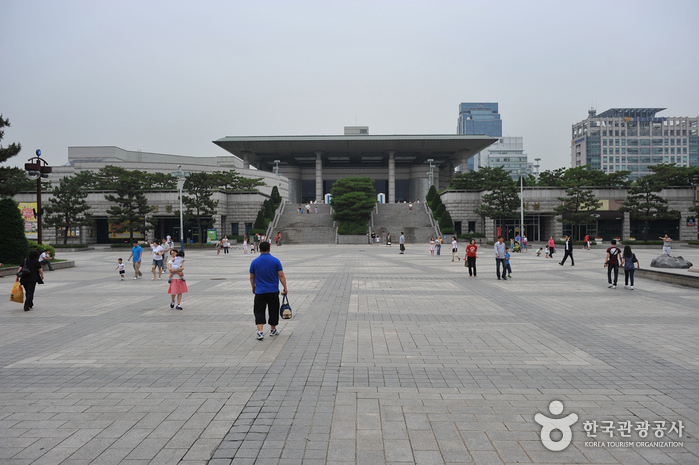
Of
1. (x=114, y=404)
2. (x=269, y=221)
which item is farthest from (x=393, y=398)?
(x=269, y=221)

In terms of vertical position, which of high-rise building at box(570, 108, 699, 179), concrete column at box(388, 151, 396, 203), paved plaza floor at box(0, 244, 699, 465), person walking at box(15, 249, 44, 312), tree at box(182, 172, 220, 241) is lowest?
paved plaza floor at box(0, 244, 699, 465)

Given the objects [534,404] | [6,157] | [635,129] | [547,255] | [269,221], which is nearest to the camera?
[534,404]

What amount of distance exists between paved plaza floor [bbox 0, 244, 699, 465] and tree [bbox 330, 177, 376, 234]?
38078mm

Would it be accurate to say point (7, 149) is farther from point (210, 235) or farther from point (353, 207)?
point (353, 207)

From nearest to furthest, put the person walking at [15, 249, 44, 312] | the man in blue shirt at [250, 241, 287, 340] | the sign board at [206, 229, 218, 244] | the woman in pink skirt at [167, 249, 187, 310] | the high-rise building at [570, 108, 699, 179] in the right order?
the man in blue shirt at [250, 241, 287, 340]
the woman in pink skirt at [167, 249, 187, 310]
the person walking at [15, 249, 44, 312]
the sign board at [206, 229, 218, 244]
the high-rise building at [570, 108, 699, 179]

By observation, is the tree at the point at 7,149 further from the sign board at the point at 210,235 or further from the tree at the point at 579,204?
the tree at the point at 579,204

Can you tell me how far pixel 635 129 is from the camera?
140 metres

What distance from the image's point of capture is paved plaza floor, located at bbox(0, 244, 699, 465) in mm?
3982

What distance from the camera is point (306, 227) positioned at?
5244 centimetres

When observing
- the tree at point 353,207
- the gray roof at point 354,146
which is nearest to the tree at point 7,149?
the tree at point 353,207

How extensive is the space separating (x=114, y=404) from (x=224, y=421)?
1470 millimetres

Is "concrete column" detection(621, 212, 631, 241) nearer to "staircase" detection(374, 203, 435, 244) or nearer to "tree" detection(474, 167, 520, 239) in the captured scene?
"tree" detection(474, 167, 520, 239)

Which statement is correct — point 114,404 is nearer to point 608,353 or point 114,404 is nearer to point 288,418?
point 288,418

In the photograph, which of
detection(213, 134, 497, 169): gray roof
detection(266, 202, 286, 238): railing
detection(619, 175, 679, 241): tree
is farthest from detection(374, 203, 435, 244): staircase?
detection(619, 175, 679, 241): tree
